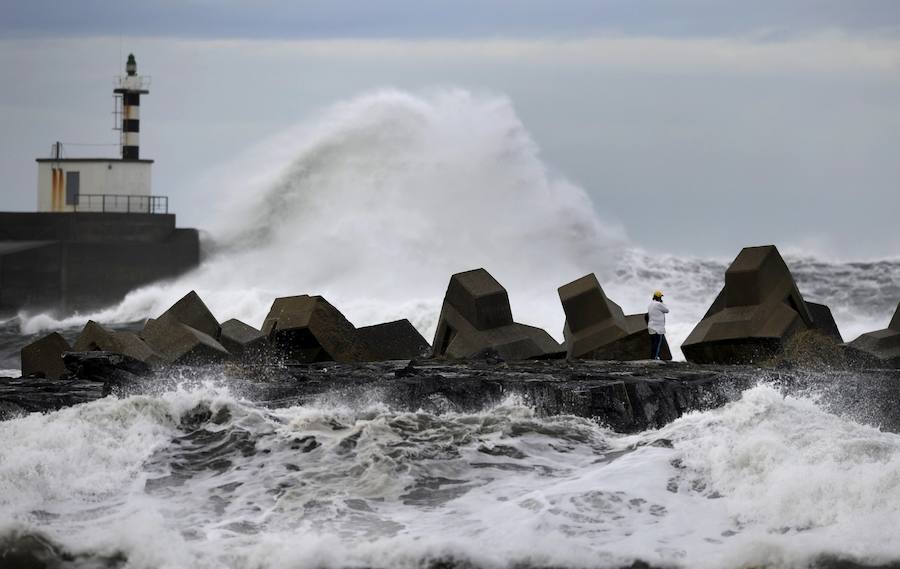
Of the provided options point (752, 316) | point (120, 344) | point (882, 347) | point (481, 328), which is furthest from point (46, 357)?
point (882, 347)

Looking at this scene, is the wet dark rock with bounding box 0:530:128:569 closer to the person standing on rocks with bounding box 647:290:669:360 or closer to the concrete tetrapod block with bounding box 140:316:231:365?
the concrete tetrapod block with bounding box 140:316:231:365

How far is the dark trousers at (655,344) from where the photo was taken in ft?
46.0

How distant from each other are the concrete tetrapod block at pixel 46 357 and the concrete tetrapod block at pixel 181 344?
0.75m

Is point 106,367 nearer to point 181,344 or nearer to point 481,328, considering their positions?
point 181,344

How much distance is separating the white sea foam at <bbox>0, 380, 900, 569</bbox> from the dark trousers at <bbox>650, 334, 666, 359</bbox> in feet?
11.4

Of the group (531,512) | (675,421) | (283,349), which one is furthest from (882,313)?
(531,512)

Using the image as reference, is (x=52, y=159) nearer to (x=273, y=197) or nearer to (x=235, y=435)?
(x=273, y=197)

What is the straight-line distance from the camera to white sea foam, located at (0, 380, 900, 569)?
7.96 metres

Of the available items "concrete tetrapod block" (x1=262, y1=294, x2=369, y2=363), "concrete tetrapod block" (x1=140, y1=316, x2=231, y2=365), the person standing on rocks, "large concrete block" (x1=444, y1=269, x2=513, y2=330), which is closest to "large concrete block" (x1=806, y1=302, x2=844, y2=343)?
the person standing on rocks

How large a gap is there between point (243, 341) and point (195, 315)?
0.59 metres

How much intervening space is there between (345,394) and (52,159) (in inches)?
1070

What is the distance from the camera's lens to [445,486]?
30.3ft

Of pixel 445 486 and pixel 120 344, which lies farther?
pixel 120 344

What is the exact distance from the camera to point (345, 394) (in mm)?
10766
